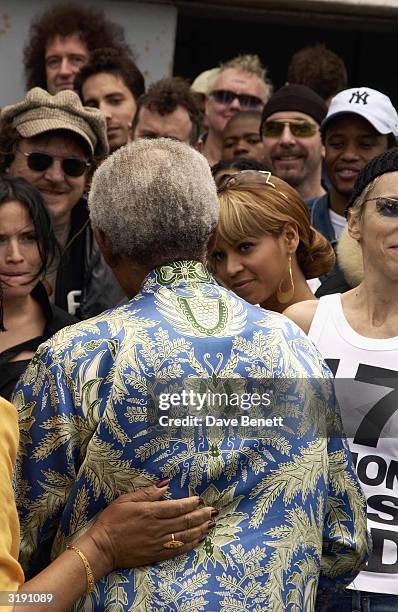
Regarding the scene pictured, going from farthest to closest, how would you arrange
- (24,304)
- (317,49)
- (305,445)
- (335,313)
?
1. (317,49)
2. (24,304)
3. (335,313)
4. (305,445)

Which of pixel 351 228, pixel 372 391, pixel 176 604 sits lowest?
pixel 176 604

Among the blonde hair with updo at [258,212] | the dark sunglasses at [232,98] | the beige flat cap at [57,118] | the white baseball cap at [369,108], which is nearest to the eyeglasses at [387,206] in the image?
the blonde hair with updo at [258,212]

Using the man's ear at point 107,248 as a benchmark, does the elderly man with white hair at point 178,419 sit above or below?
below

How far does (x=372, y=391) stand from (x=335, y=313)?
0.33 m

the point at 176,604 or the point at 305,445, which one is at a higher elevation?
the point at 305,445

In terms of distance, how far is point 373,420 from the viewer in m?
3.55

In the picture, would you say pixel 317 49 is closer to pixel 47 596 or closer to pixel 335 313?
pixel 335 313

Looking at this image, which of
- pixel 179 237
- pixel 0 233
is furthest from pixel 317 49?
pixel 179 237

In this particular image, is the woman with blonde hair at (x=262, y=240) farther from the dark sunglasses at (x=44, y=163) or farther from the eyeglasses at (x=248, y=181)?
the dark sunglasses at (x=44, y=163)

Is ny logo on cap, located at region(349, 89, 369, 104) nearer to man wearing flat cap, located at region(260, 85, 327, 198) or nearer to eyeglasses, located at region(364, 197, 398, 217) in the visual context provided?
man wearing flat cap, located at region(260, 85, 327, 198)

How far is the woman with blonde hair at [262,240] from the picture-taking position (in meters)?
4.46

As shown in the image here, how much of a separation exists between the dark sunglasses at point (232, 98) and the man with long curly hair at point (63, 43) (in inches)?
20.9

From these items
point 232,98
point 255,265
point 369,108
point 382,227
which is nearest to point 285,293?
point 255,265

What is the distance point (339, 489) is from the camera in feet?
10.1
